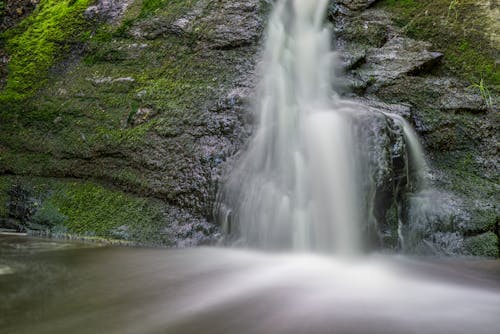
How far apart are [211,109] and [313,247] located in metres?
1.67

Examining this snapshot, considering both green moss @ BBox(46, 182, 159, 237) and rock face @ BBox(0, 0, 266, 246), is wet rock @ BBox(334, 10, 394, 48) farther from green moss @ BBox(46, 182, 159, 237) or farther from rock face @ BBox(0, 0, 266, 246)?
green moss @ BBox(46, 182, 159, 237)

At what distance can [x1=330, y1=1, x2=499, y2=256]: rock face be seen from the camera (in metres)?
3.18

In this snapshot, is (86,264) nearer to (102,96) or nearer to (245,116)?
(245,116)

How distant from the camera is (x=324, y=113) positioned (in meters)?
3.40

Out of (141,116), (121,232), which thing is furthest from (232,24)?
(121,232)

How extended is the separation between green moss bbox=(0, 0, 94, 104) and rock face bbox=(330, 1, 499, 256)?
327 cm

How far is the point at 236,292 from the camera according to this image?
2188mm

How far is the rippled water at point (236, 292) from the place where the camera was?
5.51ft

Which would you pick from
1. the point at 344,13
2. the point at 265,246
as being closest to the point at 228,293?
the point at 265,246

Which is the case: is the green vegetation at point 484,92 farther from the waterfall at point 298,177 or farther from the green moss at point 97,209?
the green moss at point 97,209

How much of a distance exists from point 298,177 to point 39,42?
149 inches

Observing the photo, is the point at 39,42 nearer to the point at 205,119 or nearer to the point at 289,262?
the point at 205,119

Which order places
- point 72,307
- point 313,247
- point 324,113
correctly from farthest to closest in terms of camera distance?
1. point 324,113
2. point 313,247
3. point 72,307

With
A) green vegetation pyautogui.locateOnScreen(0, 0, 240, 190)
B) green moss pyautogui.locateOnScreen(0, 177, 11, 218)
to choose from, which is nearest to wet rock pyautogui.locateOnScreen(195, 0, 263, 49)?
green vegetation pyautogui.locateOnScreen(0, 0, 240, 190)
